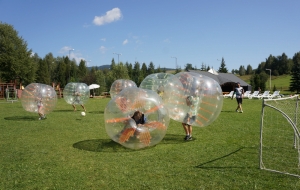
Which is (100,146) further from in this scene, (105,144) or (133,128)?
(133,128)

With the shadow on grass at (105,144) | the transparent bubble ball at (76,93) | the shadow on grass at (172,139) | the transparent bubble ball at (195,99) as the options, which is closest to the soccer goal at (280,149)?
the transparent bubble ball at (195,99)

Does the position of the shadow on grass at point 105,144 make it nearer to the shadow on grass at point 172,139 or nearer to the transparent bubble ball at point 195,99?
the shadow on grass at point 172,139

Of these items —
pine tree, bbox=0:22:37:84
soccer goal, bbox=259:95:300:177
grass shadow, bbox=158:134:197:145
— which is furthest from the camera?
pine tree, bbox=0:22:37:84

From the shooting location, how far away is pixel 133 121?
7051 millimetres

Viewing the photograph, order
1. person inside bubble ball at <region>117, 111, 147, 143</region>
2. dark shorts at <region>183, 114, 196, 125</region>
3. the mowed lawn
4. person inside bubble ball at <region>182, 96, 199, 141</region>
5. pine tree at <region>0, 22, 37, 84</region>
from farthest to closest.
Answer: pine tree at <region>0, 22, 37, 84</region> < dark shorts at <region>183, 114, 196, 125</region> < person inside bubble ball at <region>182, 96, 199, 141</region> < person inside bubble ball at <region>117, 111, 147, 143</region> < the mowed lawn

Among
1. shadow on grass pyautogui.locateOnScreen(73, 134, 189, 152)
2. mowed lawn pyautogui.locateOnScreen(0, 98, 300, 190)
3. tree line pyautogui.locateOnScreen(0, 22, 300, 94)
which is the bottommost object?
mowed lawn pyautogui.locateOnScreen(0, 98, 300, 190)

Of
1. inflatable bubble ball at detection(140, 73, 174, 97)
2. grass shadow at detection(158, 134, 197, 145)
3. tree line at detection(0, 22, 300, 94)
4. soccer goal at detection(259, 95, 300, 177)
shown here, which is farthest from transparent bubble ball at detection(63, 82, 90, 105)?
tree line at detection(0, 22, 300, 94)

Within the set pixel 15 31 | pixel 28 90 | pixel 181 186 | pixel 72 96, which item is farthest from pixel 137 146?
pixel 15 31

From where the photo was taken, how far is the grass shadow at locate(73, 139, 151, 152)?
25.3 feet

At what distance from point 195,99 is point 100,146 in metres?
3.36

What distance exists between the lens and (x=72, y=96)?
58.5 feet

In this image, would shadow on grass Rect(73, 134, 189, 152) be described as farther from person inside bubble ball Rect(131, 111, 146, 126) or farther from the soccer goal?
the soccer goal

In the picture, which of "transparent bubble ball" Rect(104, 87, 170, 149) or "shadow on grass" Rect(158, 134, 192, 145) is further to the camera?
"shadow on grass" Rect(158, 134, 192, 145)

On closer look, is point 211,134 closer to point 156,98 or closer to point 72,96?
point 156,98
